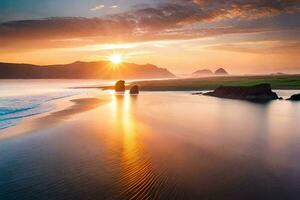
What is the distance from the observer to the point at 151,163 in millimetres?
15102

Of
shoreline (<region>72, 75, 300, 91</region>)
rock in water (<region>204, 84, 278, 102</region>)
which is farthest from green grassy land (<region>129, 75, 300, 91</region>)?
rock in water (<region>204, 84, 278, 102</region>)

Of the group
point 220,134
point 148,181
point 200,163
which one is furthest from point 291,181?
point 220,134

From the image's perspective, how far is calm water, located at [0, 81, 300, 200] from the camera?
1128 cm

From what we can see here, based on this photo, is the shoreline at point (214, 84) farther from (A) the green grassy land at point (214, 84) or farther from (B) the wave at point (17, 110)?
(B) the wave at point (17, 110)

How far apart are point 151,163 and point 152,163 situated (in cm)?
5

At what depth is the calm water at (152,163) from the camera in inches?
444

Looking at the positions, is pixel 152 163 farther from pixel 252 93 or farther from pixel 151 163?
pixel 252 93

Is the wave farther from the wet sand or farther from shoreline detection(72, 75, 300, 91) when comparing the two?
shoreline detection(72, 75, 300, 91)

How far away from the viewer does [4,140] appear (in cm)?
2084

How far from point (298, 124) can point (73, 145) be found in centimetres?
2234

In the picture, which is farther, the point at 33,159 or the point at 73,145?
the point at 73,145

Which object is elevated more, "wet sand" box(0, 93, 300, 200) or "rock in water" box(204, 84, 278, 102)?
"rock in water" box(204, 84, 278, 102)

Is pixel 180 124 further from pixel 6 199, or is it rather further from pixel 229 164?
pixel 6 199

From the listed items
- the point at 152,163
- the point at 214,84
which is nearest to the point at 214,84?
the point at 214,84
